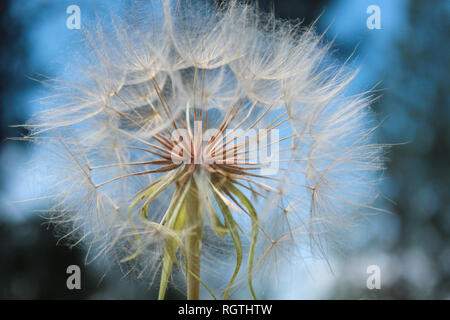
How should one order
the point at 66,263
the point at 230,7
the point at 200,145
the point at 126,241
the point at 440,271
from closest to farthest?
the point at 126,241, the point at 200,145, the point at 230,7, the point at 66,263, the point at 440,271

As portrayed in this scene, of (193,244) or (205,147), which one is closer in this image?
(193,244)

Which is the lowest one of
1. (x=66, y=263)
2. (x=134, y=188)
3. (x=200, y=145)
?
(x=66, y=263)

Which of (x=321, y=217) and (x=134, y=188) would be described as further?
(x=134, y=188)

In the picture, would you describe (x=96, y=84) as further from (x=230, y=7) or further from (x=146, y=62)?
(x=230, y=7)

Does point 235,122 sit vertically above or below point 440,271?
above

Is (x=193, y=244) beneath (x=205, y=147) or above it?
beneath

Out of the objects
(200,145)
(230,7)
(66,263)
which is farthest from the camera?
(66,263)

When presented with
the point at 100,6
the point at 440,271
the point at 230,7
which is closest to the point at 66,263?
the point at 100,6
